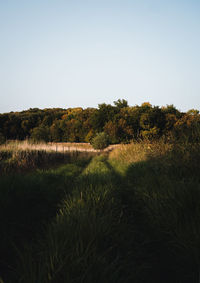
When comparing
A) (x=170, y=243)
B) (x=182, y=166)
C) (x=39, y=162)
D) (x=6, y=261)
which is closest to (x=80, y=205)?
(x=6, y=261)

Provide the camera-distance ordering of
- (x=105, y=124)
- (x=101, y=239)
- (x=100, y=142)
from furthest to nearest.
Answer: (x=105, y=124) < (x=100, y=142) < (x=101, y=239)

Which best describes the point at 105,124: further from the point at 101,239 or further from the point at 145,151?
the point at 101,239

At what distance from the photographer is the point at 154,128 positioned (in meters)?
33.7

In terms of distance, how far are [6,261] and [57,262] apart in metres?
0.83

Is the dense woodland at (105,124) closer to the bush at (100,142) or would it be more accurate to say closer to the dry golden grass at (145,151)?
the bush at (100,142)

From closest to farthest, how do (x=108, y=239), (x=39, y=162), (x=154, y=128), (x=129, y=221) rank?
1. (x=108, y=239)
2. (x=129, y=221)
3. (x=39, y=162)
4. (x=154, y=128)

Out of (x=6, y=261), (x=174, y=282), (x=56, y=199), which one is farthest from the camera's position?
(x=56, y=199)

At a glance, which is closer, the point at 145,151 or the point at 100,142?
the point at 145,151

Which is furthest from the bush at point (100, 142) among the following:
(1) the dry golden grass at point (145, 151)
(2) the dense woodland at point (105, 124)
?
(1) the dry golden grass at point (145, 151)

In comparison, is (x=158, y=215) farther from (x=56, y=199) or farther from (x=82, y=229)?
(x=56, y=199)

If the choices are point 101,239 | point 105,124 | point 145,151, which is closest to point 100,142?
point 105,124

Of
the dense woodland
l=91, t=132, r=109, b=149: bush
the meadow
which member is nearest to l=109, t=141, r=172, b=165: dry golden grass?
the meadow

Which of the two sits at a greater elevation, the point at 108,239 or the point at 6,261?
the point at 108,239

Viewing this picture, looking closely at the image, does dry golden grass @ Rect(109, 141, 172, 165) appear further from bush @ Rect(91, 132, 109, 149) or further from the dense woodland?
bush @ Rect(91, 132, 109, 149)
